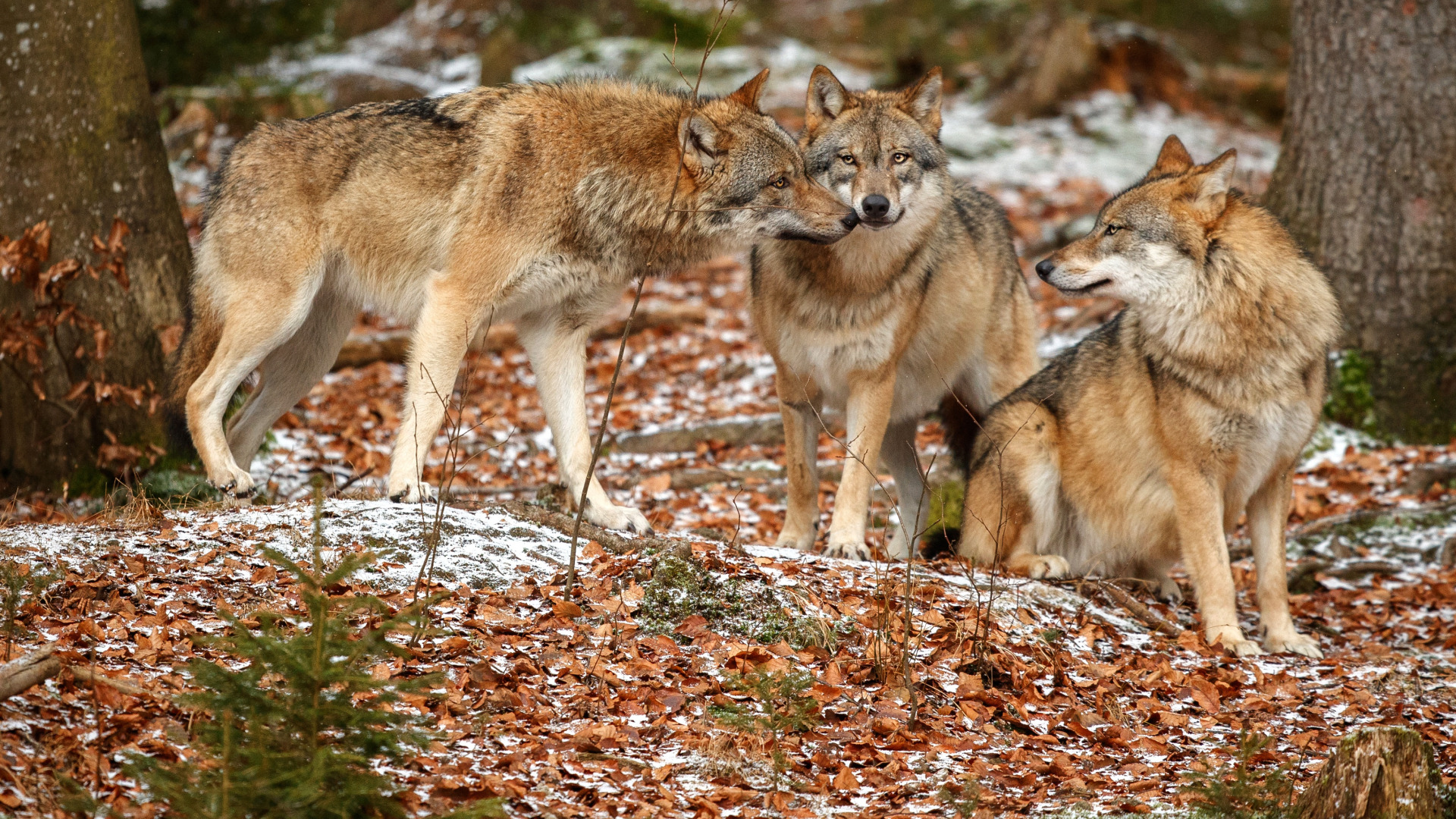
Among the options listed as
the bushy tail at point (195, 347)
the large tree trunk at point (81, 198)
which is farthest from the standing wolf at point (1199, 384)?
the large tree trunk at point (81, 198)

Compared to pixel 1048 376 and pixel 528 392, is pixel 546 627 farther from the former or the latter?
pixel 528 392

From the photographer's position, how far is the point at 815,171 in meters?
6.51

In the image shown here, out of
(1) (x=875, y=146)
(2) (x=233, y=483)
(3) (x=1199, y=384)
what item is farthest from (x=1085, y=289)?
(2) (x=233, y=483)

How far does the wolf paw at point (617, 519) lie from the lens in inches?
232

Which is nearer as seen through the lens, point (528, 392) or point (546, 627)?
point (546, 627)

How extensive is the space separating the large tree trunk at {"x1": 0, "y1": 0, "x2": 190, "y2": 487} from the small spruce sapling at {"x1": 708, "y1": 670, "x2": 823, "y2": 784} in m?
5.09

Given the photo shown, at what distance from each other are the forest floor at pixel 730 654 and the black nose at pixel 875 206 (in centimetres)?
182

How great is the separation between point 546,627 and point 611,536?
986 millimetres

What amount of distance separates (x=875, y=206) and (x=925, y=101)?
942 millimetres

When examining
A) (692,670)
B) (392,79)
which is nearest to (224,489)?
(692,670)

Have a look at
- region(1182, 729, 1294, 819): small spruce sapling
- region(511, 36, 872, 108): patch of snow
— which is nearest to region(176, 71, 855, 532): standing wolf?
region(1182, 729, 1294, 819): small spruce sapling

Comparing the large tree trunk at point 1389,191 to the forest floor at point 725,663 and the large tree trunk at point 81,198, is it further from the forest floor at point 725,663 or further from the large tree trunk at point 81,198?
the large tree trunk at point 81,198

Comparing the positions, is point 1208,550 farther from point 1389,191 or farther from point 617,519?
point 1389,191

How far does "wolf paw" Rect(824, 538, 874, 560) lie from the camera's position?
6457 millimetres
